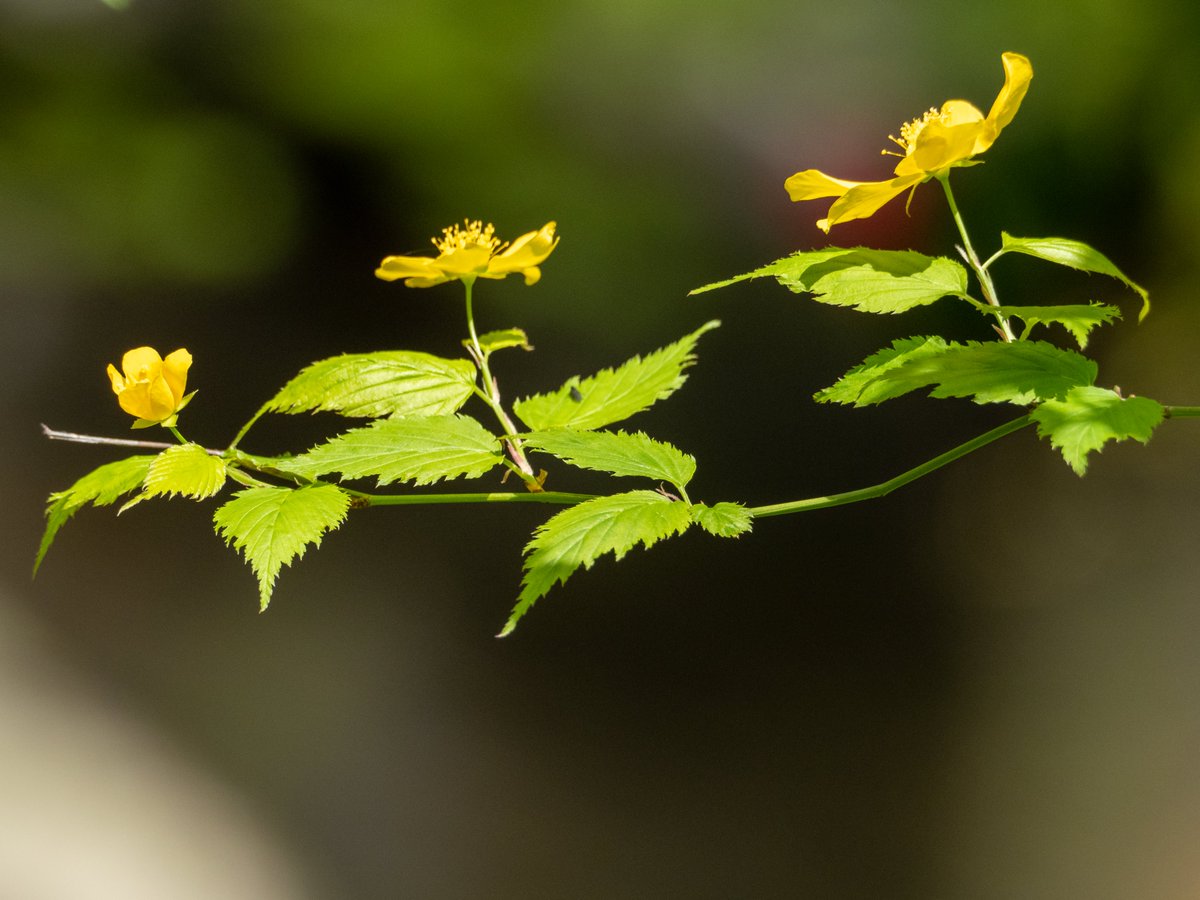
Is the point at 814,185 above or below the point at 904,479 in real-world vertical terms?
above

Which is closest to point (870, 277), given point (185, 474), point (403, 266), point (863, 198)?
point (863, 198)

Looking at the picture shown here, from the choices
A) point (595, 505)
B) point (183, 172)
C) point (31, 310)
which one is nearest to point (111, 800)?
point (31, 310)

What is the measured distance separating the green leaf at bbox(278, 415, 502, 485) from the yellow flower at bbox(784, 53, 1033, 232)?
221mm

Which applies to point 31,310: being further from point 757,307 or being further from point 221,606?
point 757,307

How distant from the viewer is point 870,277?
0.55 metres

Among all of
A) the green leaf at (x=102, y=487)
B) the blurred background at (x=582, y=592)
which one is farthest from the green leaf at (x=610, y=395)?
the blurred background at (x=582, y=592)

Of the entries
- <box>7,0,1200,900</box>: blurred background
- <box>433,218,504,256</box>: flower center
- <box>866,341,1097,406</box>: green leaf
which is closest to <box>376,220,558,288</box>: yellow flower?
<box>433,218,504,256</box>: flower center

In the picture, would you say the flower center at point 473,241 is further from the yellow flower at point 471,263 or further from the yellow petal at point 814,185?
the yellow petal at point 814,185

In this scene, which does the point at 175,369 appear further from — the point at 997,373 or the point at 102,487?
the point at 997,373

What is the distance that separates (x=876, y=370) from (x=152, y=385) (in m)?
0.40

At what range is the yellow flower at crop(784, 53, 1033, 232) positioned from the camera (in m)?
0.53

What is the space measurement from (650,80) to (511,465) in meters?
1.92

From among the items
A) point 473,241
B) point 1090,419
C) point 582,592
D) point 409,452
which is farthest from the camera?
point 582,592

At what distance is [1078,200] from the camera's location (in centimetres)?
222
